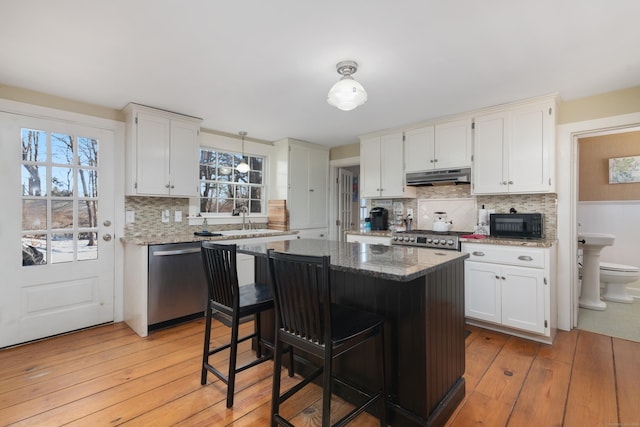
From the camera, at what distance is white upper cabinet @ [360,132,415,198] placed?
3.95 metres

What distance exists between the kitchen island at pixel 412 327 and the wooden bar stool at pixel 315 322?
11 centimetres

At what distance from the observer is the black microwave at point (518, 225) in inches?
121

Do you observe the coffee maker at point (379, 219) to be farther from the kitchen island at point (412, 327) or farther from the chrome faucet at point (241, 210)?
the kitchen island at point (412, 327)

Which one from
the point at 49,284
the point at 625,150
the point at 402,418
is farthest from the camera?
the point at 625,150

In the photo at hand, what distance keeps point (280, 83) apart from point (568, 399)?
10.1 feet

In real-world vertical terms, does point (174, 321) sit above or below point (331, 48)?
below

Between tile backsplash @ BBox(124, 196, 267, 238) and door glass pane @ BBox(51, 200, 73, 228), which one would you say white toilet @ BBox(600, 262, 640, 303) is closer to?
tile backsplash @ BBox(124, 196, 267, 238)

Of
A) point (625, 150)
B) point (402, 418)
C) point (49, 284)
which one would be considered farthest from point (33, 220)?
point (625, 150)

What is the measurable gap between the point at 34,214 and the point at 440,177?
163 inches

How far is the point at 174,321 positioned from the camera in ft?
10.3

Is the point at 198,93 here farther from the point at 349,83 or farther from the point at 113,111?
the point at 349,83

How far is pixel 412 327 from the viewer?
1.59 meters

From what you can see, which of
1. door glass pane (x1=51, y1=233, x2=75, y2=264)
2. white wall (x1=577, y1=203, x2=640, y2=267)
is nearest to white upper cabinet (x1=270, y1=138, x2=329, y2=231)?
door glass pane (x1=51, y1=233, x2=75, y2=264)

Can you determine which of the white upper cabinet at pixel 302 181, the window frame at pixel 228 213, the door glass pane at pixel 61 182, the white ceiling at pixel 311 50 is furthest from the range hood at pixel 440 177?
the door glass pane at pixel 61 182
